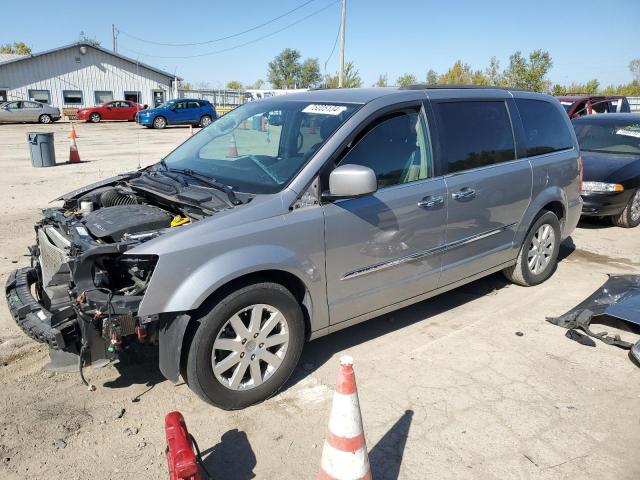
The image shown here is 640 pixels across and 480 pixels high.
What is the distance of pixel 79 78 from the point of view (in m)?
39.0

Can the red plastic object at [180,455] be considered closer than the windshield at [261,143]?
Yes

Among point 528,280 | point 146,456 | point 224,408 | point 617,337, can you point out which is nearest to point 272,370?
point 224,408

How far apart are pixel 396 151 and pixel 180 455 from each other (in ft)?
8.04

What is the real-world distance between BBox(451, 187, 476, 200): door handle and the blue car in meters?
26.2

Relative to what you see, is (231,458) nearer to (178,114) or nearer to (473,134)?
(473,134)

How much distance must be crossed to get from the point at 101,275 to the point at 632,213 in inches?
311

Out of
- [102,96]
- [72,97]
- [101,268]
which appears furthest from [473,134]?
[102,96]

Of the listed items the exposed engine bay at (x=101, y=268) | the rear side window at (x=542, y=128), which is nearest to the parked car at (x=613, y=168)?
the rear side window at (x=542, y=128)

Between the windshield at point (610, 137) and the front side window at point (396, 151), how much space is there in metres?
6.17

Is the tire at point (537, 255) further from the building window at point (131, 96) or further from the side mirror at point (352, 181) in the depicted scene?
the building window at point (131, 96)

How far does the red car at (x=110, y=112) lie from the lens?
107 ft

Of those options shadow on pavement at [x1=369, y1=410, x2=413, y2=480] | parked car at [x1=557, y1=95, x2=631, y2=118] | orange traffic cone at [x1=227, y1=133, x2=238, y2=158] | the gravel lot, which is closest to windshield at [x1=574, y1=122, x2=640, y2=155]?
the gravel lot

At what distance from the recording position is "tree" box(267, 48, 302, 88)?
3140 inches

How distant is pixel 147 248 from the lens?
2793mm
